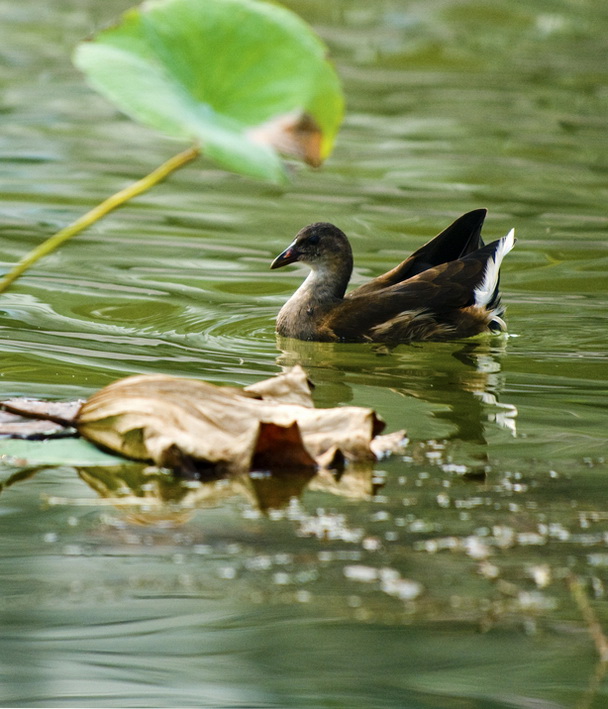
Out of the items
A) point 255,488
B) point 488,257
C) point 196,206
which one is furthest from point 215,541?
point 196,206

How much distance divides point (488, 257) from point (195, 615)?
4781 mm

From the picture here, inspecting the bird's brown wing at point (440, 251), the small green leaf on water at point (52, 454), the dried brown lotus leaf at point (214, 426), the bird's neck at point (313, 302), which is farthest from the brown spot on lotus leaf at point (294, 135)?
the bird's brown wing at point (440, 251)

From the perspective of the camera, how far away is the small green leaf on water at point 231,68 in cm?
380

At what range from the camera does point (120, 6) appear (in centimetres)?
2162

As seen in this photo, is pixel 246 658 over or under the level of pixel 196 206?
under

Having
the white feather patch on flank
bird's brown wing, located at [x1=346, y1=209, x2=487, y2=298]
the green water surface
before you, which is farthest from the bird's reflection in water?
bird's brown wing, located at [x1=346, y1=209, x2=487, y2=298]

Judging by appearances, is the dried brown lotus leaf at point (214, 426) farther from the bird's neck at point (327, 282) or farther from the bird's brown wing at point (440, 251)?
the bird's brown wing at point (440, 251)

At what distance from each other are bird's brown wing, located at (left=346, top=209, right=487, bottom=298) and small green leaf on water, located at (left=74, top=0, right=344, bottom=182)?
418cm

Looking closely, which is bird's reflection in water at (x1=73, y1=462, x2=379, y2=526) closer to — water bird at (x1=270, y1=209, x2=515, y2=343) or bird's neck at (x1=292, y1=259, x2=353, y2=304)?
water bird at (x1=270, y1=209, x2=515, y2=343)

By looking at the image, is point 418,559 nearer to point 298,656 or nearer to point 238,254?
point 298,656

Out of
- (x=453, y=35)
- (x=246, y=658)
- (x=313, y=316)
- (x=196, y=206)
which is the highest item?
(x=453, y=35)

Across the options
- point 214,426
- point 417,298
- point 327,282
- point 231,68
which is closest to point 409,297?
point 417,298

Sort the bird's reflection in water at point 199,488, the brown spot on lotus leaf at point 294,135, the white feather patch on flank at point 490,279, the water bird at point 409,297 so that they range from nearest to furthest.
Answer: the brown spot on lotus leaf at point 294,135
the bird's reflection in water at point 199,488
the water bird at point 409,297
the white feather patch on flank at point 490,279

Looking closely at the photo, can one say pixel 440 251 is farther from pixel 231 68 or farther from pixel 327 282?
pixel 231 68
